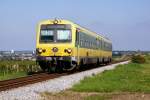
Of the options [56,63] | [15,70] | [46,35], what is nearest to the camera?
[56,63]

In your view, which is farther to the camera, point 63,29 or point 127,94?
point 63,29

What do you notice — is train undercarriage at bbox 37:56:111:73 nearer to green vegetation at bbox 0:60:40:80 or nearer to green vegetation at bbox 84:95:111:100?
green vegetation at bbox 0:60:40:80

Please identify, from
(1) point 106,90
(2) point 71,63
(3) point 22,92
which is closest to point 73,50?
(2) point 71,63

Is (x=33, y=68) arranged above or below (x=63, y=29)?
below

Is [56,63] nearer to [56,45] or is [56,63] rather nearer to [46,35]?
[56,45]

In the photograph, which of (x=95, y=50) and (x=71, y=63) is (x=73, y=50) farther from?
(x=95, y=50)

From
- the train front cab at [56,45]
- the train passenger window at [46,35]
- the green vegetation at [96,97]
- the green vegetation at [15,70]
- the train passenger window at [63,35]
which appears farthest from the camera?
the green vegetation at [15,70]

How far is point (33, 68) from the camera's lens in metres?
40.7

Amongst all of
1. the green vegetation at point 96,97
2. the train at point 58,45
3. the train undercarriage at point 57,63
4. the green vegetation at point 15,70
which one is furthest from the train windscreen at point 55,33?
the green vegetation at point 96,97

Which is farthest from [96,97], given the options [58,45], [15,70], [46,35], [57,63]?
[15,70]

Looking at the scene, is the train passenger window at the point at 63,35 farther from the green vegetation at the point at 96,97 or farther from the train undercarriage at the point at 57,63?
the green vegetation at the point at 96,97

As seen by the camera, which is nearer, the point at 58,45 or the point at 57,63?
the point at 58,45

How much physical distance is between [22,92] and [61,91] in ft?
6.41

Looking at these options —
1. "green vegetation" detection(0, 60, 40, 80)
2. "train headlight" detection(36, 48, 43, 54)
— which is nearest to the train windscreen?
"train headlight" detection(36, 48, 43, 54)
